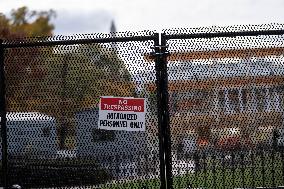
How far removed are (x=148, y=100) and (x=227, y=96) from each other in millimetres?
987

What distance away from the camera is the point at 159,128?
16.1 ft

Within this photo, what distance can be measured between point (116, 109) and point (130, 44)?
0.82 m

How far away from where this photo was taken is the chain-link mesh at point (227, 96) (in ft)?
16.2

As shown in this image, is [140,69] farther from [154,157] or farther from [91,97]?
[154,157]

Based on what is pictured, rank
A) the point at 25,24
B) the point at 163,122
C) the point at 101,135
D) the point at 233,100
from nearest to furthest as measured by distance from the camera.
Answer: the point at 163,122 < the point at 233,100 < the point at 101,135 < the point at 25,24

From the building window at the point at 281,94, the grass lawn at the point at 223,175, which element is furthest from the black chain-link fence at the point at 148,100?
the grass lawn at the point at 223,175

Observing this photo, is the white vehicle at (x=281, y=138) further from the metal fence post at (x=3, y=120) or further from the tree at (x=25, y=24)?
the tree at (x=25, y=24)

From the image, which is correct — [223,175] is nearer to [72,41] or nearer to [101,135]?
[101,135]

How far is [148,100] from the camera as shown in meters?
5.06

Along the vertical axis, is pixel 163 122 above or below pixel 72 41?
below

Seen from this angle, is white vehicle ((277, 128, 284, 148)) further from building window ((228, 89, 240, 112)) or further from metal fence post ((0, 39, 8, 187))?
metal fence post ((0, 39, 8, 187))

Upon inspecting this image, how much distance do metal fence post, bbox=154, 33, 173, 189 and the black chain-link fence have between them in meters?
0.01

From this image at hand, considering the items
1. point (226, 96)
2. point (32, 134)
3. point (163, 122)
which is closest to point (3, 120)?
point (32, 134)

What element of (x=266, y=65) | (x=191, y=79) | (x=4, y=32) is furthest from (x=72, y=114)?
(x=4, y=32)
